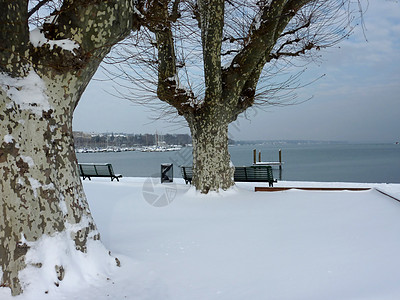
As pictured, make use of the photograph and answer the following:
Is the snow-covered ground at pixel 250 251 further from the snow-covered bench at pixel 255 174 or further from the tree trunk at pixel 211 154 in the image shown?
the snow-covered bench at pixel 255 174

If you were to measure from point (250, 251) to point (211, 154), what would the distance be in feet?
13.7

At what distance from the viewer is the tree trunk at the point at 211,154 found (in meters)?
7.84

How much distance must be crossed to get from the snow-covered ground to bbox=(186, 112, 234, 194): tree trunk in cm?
119

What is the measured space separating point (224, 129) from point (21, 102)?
18.3ft

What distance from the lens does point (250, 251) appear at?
387 centimetres

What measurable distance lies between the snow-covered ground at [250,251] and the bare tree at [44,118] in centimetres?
41

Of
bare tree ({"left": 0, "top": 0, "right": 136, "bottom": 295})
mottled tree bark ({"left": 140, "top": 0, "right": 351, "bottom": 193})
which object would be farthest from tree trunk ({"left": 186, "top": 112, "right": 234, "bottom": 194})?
bare tree ({"left": 0, "top": 0, "right": 136, "bottom": 295})

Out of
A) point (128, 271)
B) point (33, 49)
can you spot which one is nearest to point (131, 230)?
point (128, 271)

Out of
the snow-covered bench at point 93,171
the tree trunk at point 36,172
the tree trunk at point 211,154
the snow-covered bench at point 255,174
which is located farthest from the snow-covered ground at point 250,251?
the snow-covered bench at point 93,171

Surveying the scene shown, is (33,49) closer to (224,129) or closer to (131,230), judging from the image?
(131,230)

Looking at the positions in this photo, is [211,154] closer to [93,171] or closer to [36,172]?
[36,172]

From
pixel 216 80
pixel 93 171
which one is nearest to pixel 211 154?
pixel 216 80

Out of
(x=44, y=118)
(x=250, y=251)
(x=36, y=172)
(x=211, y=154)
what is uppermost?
(x=44, y=118)

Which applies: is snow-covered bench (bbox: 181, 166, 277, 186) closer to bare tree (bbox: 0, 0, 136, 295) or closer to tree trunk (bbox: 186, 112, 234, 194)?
tree trunk (bbox: 186, 112, 234, 194)
